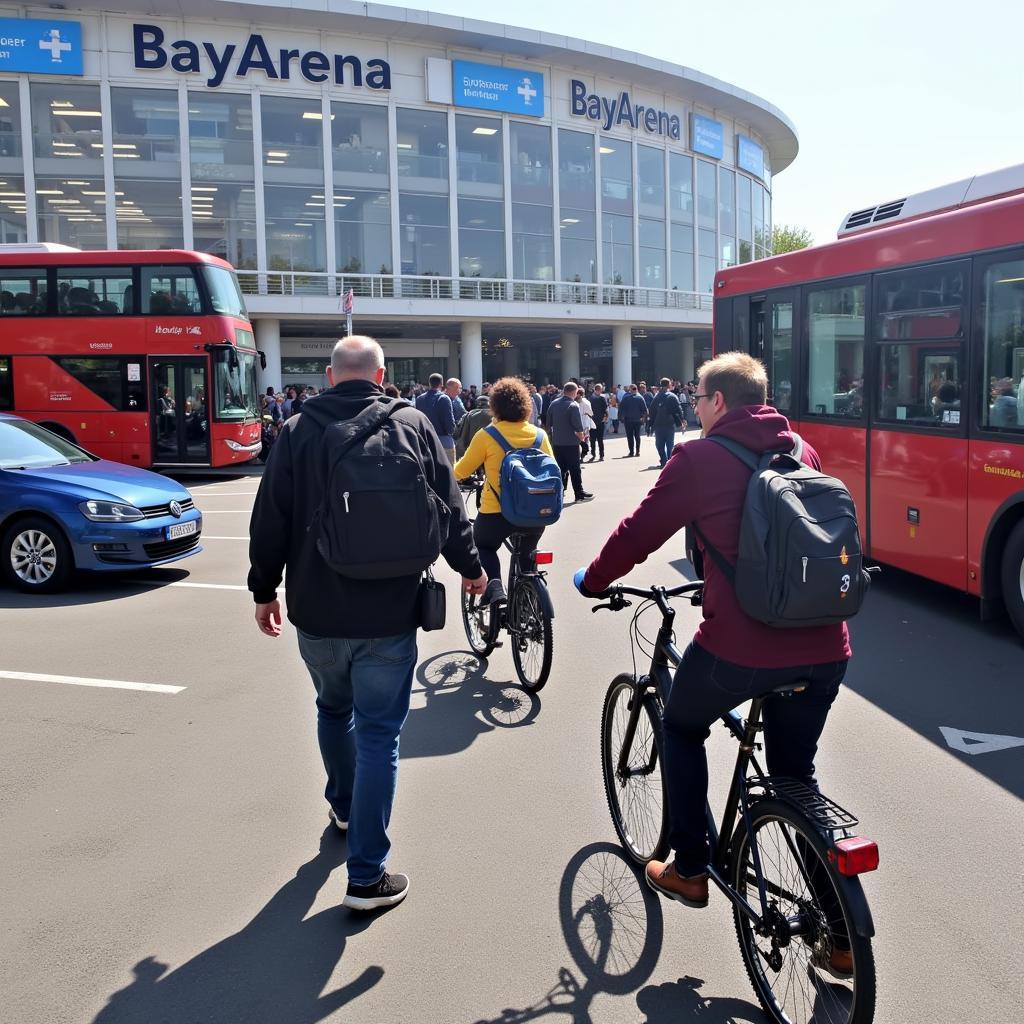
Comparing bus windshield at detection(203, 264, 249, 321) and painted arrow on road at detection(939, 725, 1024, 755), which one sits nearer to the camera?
painted arrow on road at detection(939, 725, 1024, 755)

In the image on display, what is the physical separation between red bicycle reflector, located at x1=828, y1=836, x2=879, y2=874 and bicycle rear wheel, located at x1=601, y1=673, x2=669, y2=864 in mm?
933

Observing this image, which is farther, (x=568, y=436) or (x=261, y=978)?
(x=568, y=436)

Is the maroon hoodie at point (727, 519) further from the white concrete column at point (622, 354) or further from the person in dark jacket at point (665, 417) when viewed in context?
the white concrete column at point (622, 354)

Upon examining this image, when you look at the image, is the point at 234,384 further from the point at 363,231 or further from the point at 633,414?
the point at 363,231

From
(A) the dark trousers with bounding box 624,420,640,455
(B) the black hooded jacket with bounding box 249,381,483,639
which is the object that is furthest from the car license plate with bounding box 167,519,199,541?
(A) the dark trousers with bounding box 624,420,640,455

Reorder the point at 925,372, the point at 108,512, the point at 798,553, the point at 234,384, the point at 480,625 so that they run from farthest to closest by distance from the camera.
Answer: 1. the point at 234,384
2. the point at 108,512
3. the point at 925,372
4. the point at 480,625
5. the point at 798,553

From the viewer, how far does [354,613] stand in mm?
3350

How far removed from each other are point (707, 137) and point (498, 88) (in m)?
11.2

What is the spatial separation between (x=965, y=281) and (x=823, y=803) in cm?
581

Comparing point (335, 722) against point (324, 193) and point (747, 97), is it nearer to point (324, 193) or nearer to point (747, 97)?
point (324, 193)

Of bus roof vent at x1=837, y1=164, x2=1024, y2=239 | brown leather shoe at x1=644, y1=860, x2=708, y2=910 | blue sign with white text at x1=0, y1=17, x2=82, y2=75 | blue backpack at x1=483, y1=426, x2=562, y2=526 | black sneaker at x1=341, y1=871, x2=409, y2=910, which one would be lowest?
black sneaker at x1=341, y1=871, x2=409, y2=910

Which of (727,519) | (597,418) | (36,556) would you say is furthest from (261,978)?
(597,418)

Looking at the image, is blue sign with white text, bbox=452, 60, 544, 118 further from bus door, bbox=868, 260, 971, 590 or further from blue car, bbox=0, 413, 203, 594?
bus door, bbox=868, 260, 971, 590

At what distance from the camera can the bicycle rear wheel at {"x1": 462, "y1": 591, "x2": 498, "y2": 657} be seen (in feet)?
21.3
